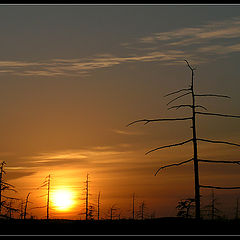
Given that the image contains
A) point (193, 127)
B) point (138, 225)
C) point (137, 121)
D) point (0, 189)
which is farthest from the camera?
point (0, 189)

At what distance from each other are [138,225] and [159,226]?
1041mm

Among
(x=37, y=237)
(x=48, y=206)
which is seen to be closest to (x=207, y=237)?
(x=37, y=237)

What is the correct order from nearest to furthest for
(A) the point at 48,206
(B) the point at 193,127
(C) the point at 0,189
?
1. (B) the point at 193,127
2. (C) the point at 0,189
3. (A) the point at 48,206

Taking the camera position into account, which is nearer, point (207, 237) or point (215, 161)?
point (207, 237)

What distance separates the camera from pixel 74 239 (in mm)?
18641

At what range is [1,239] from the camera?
730 inches

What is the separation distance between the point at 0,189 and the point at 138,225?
3459cm

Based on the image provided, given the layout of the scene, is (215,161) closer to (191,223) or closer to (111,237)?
(191,223)

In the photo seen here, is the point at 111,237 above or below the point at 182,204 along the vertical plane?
below

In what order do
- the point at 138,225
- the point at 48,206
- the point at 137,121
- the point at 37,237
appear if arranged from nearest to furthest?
the point at 37,237
the point at 138,225
the point at 137,121
the point at 48,206

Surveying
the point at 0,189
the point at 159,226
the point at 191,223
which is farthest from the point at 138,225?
the point at 0,189

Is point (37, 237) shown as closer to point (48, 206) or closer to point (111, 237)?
point (111, 237)

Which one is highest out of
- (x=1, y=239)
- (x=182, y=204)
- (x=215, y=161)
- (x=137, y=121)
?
(x=137, y=121)

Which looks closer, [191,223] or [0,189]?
[191,223]
